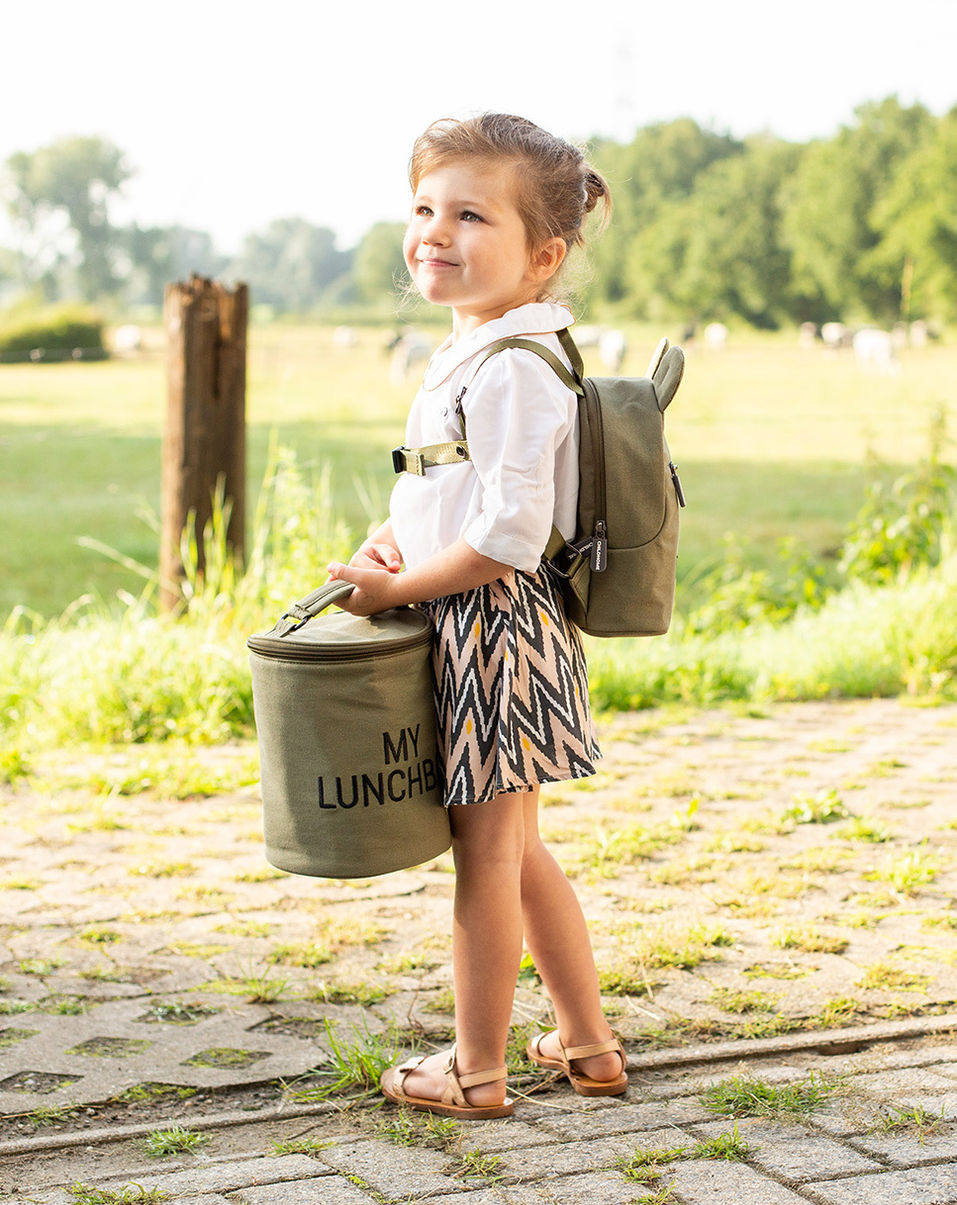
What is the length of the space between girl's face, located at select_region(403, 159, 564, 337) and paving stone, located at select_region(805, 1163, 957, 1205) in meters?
1.36

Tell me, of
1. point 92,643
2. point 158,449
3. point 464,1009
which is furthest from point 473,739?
point 158,449

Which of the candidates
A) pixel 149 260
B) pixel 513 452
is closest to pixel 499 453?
pixel 513 452

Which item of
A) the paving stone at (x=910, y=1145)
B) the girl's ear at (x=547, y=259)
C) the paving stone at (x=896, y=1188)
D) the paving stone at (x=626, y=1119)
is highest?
the girl's ear at (x=547, y=259)

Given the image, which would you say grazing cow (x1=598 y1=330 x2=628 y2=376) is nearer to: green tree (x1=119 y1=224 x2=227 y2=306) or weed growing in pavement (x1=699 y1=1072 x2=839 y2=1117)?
weed growing in pavement (x1=699 y1=1072 x2=839 y2=1117)

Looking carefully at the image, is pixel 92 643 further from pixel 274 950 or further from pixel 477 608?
pixel 477 608

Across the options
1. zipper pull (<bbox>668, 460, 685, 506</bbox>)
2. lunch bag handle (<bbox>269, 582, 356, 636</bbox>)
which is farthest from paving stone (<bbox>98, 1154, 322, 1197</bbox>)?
zipper pull (<bbox>668, 460, 685, 506</bbox>)

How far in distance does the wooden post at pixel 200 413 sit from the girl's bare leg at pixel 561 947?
3.52 meters

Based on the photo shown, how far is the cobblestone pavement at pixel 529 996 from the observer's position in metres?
1.87

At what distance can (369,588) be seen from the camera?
2018mm

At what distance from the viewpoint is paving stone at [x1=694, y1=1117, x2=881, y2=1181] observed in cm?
182

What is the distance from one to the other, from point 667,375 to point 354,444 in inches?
566

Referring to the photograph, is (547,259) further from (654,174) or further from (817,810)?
(654,174)

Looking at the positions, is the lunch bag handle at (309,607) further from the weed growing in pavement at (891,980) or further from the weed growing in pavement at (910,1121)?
the weed growing in pavement at (891,980)

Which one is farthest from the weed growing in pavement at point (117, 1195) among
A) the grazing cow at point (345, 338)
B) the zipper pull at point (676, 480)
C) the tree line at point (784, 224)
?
the tree line at point (784, 224)
